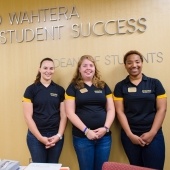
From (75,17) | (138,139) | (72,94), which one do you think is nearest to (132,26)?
(75,17)

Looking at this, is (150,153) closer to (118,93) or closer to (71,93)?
(118,93)

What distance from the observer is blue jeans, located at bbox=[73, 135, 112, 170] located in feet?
7.69

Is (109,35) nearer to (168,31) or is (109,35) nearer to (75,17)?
(75,17)

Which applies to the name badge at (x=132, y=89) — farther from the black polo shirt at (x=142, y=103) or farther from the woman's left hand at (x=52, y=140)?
the woman's left hand at (x=52, y=140)

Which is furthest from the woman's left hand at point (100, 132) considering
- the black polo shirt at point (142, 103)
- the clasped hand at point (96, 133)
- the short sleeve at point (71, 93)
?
the short sleeve at point (71, 93)

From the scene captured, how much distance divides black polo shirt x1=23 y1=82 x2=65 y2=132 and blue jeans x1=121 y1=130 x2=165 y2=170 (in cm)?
87

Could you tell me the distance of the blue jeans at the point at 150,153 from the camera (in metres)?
2.32

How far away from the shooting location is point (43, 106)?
2477 mm

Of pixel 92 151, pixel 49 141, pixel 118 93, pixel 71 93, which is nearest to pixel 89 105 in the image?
pixel 71 93

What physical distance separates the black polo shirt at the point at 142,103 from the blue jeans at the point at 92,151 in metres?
0.35

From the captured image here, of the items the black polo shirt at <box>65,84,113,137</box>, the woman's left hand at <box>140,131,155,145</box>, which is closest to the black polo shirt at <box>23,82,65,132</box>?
the black polo shirt at <box>65,84,113,137</box>

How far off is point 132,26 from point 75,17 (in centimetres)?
70

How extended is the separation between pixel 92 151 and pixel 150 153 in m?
0.59

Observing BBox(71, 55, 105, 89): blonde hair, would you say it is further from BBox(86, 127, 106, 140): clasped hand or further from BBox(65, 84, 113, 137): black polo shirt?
BBox(86, 127, 106, 140): clasped hand
